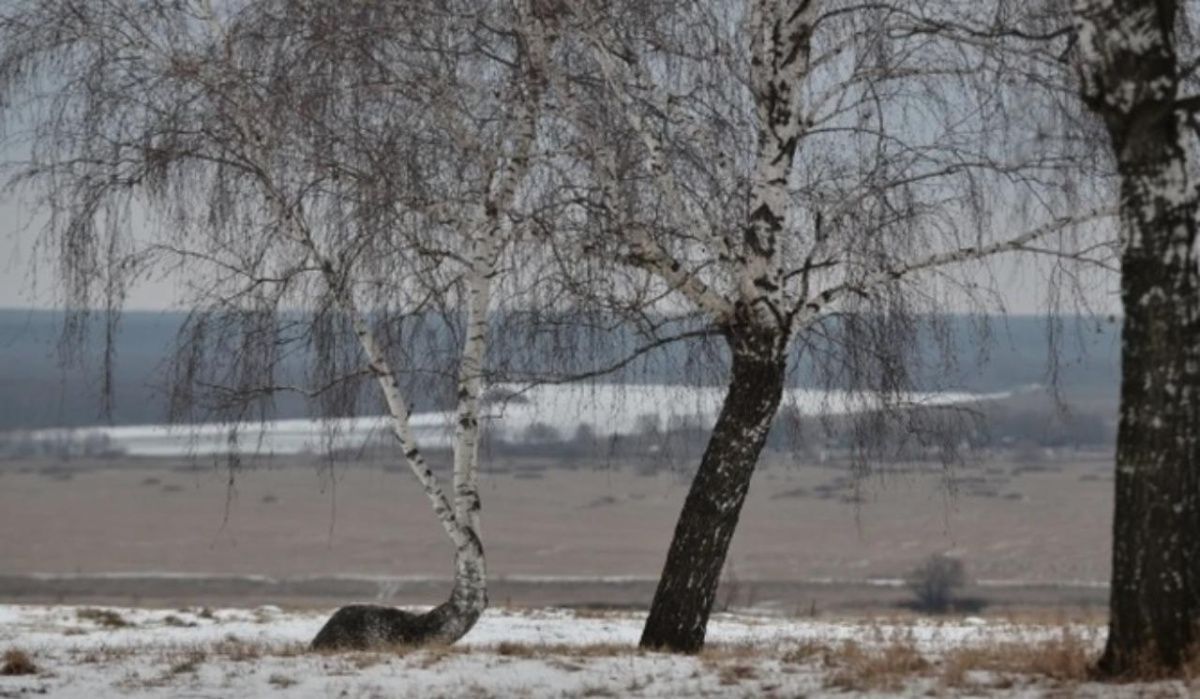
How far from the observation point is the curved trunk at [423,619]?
15445mm

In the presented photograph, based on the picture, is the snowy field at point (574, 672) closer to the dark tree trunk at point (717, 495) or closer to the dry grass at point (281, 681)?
the dry grass at point (281, 681)

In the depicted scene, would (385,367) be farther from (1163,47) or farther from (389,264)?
(1163,47)

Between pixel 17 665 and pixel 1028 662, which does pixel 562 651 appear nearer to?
pixel 1028 662

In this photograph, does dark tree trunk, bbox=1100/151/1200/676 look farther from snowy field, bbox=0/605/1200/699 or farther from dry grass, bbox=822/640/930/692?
dry grass, bbox=822/640/930/692

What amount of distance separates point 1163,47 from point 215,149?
8.71 meters

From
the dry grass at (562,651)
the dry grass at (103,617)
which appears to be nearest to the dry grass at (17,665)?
the dry grass at (562,651)

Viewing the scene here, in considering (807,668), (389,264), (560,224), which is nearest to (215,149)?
(389,264)

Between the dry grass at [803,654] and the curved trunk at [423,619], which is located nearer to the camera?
the dry grass at [803,654]

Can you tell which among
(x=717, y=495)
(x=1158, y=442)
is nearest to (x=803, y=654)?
(x=717, y=495)

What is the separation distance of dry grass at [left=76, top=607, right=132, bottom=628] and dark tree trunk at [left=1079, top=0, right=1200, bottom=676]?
50.0 feet

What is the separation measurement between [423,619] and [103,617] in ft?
28.9

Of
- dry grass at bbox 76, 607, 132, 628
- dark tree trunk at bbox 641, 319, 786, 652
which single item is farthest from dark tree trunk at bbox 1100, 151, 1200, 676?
dry grass at bbox 76, 607, 132, 628

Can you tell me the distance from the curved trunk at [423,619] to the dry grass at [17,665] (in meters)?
3.89

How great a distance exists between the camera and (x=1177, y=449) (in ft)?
30.8
